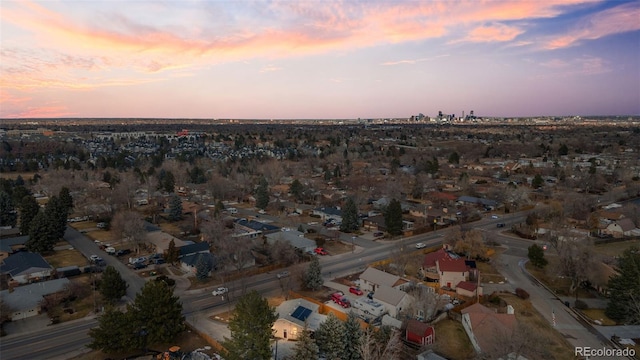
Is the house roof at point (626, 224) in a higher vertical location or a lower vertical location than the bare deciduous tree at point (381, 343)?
lower

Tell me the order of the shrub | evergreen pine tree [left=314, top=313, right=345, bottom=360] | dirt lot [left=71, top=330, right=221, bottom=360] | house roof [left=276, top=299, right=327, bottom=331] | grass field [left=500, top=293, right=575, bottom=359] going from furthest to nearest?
the shrub
house roof [left=276, top=299, right=327, bottom=331]
dirt lot [left=71, top=330, right=221, bottom=360]
grass field [left=500, top=293, right=575, bottom=359]
evergreen pine tree [left=314, top=313, right=345, bottom=360]

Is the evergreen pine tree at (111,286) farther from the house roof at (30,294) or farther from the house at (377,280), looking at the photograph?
the house at (377,280)

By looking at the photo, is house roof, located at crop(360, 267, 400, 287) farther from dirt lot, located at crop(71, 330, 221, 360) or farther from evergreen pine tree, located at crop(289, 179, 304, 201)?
evergreen pine tree, located at crop(289, 179, 304, 201)

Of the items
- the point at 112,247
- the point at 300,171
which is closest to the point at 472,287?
the point at 112,247

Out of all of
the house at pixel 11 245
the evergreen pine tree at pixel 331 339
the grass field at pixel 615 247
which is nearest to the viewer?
the evergreen pine tree at pixel 331 339

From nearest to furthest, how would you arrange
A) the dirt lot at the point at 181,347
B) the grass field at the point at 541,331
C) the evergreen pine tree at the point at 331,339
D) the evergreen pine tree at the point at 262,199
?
the evergreen pine tree at the point at 331,339 → the grass field at the point at 541,331 → the dirt lot at the point at 181,347 → the evergreen pine tree at the point at 262,199

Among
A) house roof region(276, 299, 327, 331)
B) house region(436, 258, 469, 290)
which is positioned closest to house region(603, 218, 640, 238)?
house region(436, 258, 469, 290)

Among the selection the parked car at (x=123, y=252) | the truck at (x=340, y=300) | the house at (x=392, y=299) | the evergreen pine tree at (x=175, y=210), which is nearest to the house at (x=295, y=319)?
the truck at (x=340, y=300)

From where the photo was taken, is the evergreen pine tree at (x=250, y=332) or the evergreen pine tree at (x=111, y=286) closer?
the evergreen pine tree at (x=250, y=332)
